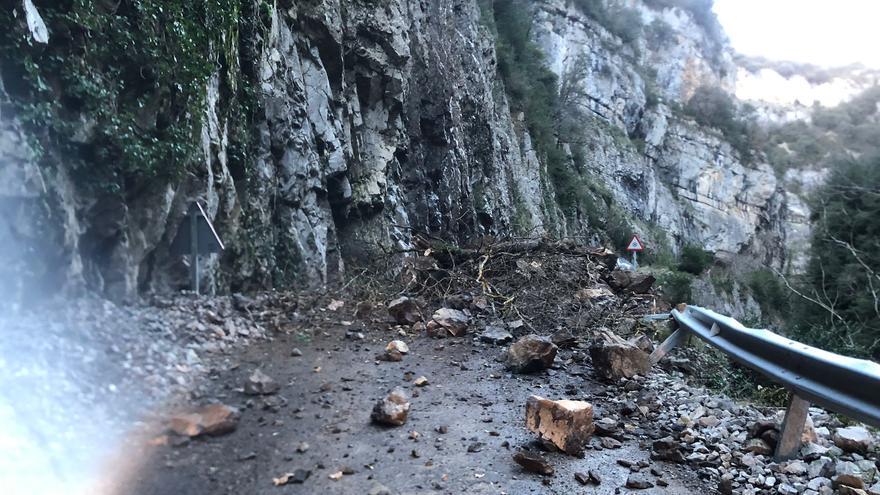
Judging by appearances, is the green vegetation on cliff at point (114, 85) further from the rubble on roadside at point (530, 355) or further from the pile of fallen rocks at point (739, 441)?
the rubble on roadside at point (530, 355)

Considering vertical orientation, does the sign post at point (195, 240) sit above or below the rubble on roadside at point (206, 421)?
above

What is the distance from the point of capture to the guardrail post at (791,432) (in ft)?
9.44

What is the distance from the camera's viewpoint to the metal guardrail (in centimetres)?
243

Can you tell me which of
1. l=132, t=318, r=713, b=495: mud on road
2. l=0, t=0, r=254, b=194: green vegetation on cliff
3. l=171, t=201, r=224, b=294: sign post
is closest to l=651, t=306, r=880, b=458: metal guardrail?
l=132, t=318, r=713, b=495: mud on road

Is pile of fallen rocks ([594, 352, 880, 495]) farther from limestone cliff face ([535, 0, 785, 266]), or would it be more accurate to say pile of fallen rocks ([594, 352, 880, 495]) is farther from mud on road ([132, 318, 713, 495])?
limestone cliff face ([535, 0, 785, 266])

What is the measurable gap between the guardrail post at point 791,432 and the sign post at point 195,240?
2.86 meters

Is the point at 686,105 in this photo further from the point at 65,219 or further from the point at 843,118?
the point at 65,219

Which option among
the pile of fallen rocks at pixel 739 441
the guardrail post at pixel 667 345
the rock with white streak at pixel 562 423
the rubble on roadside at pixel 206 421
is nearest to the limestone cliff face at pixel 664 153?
the guardrail post at pixel 667 345

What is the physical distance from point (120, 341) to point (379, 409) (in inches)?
41.0

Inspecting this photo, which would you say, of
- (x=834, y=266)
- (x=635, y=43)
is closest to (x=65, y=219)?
(x=834, y=266)

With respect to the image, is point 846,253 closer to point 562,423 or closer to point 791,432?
point 791,432

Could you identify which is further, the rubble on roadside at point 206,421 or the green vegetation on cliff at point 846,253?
the green vegetation on cliff at point 846,253

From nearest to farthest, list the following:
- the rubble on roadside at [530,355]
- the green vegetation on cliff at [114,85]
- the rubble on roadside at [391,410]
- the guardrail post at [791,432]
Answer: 1. the green vegetation on cliff at [114,85]
2. the rubble on roadside at [391,410]
3. the guardrail post at [791,432]
4. the rubble on roadside at [530,355]

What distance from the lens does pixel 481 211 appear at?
16.3m
